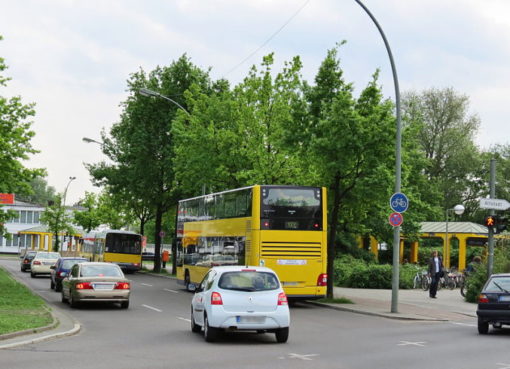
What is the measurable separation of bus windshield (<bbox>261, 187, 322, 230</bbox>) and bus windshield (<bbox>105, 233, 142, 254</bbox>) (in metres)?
28.8

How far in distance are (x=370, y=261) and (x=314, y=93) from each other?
2683 centimetres

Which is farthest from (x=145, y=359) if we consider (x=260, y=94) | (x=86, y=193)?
(x=86, y=193)

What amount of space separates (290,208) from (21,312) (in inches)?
363

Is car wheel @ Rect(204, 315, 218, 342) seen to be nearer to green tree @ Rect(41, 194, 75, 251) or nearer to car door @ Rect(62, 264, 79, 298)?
car door @ Rect(62, 264, 79, 298)

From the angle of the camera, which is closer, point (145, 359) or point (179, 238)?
point (145, 359)

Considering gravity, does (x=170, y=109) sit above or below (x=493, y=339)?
Answer: above

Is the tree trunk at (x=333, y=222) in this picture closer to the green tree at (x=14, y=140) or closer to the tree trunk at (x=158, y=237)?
the green tree at (x=14, y=140)

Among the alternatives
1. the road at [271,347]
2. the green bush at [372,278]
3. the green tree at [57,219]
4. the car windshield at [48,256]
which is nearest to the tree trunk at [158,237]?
the car windshield at [48,256]

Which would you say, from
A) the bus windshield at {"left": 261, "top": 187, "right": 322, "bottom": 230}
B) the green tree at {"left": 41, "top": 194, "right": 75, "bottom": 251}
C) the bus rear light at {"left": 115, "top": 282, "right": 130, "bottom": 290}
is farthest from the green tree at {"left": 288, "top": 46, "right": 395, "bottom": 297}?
the green tree at {"left": 41, "top": 194, "right": 75, "bottom": 251}

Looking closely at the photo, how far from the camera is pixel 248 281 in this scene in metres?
14.7

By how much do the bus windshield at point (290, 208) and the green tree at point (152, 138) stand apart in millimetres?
23612

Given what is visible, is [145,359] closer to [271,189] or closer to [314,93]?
[271,189]

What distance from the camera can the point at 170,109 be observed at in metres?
48.0

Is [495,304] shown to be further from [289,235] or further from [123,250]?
[123,250]
